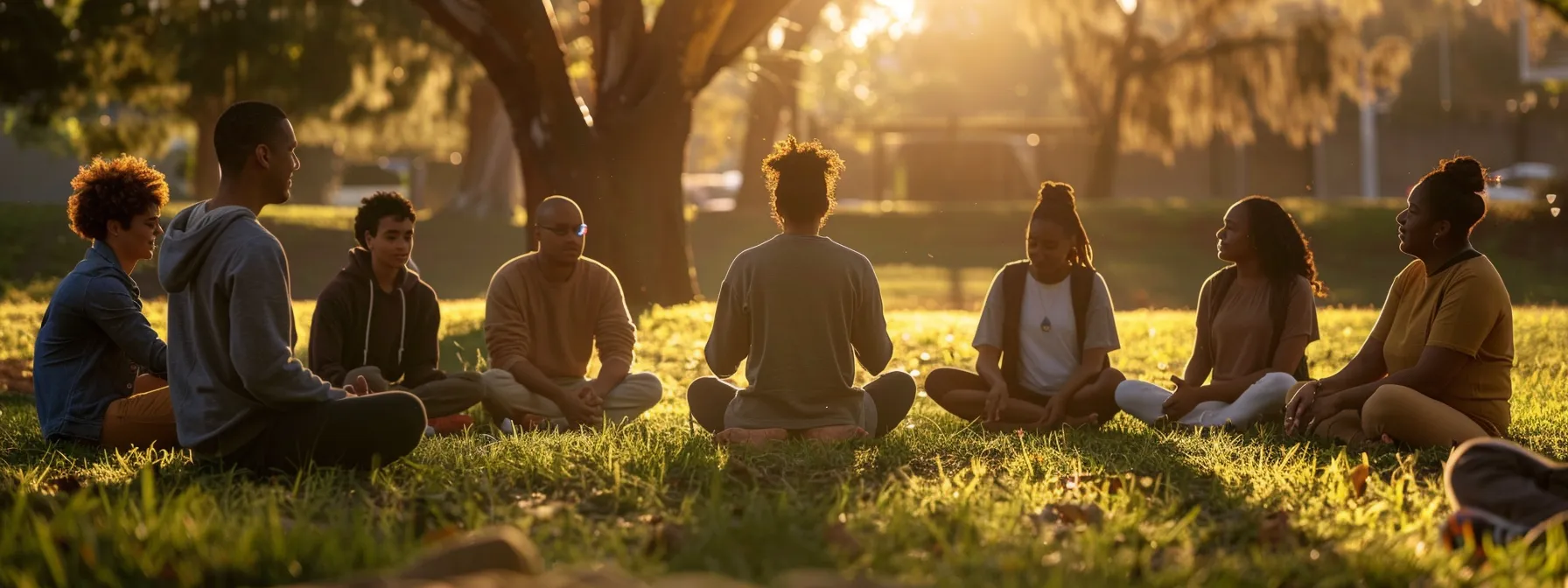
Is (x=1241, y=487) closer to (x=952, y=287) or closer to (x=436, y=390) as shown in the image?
(x=436, y=390)

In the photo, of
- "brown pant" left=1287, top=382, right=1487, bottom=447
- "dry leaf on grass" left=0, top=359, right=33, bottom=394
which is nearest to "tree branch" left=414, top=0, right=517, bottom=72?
"dry leaf on grass" left=0, top=359, right=33, bottom=394

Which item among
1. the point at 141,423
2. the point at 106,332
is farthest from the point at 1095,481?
the point at 106,332

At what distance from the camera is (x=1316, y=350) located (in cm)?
1306

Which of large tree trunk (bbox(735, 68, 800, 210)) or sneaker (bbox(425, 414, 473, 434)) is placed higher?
large tree trunk (bbox(735, 68, 800, 210))

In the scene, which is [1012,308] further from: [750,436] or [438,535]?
[438,535]

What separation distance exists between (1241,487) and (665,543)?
2446 mm

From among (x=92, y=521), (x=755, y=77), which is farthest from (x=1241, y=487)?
(x=755, y=77)

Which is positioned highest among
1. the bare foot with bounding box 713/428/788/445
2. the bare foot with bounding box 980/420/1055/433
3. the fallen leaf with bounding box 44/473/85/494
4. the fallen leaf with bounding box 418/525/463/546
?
the fallen leaf with bounding box 44/473/85/494

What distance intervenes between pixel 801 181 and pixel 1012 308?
1816 millimetres

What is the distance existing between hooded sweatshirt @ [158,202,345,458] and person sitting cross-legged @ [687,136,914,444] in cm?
191

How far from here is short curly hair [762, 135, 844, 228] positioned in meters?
7.31

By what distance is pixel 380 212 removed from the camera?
832 centimetres

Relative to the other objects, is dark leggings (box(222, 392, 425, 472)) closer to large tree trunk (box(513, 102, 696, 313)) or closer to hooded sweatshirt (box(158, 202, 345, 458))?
hooded sweatshirt (box(158, 202, 345, 458))

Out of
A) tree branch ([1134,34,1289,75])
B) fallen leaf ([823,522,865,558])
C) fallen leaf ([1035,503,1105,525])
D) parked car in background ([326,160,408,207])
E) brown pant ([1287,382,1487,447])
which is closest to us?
fallen leaf ([823,522,865,558])
